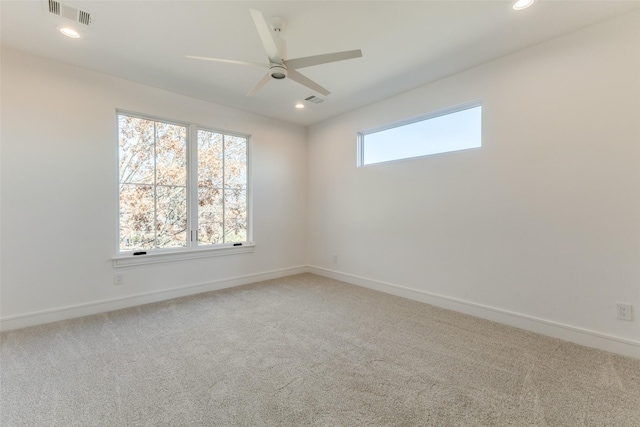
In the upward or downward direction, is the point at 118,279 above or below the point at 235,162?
below

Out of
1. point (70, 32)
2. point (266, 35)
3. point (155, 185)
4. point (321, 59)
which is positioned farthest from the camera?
point (155, 185)

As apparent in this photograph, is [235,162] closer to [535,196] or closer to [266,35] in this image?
[266,35]

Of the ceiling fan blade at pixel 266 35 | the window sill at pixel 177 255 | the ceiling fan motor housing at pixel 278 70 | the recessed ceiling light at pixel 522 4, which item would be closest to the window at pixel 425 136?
the recessed ceiling light at pixel 522 4

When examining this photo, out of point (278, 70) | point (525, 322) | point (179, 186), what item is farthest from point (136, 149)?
point (525, 322)

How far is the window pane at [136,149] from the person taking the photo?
3416mm

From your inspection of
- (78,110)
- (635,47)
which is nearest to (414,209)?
(635,47)

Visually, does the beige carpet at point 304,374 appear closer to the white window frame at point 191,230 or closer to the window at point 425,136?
the white window frame at point 191,230

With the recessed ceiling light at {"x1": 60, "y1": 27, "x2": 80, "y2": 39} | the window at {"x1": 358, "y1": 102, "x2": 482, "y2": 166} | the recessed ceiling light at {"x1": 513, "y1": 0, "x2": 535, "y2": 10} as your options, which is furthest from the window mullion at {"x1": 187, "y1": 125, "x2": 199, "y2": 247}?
the recessed ceiling light at {"x1": 513, "y1": 0, "x2": 535, "y2": 10}

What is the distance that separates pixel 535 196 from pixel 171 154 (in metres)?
4.33

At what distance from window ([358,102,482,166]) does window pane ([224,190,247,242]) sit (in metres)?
2.01

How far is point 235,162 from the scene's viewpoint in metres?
4.39

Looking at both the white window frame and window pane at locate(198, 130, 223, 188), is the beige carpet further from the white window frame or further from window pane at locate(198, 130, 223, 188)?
window pane at locate(198, 130, 223, 188)

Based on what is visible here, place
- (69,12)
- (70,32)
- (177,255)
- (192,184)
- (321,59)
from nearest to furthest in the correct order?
(321,59) < (69,12) < (70,32) < (177,255) < (192,184)

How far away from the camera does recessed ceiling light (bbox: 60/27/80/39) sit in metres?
2.40
